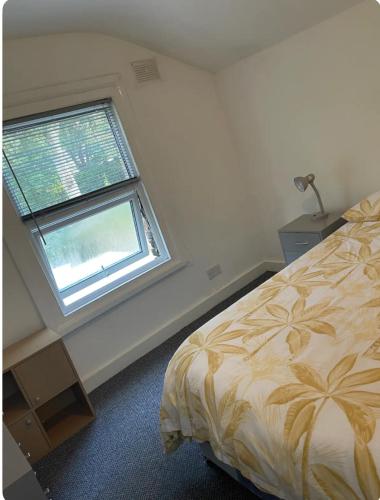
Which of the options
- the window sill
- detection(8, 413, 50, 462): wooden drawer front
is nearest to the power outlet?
the window sill

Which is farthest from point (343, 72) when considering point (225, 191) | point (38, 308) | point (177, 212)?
point (38, 308)

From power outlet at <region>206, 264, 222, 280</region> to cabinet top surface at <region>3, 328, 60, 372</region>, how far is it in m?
1.47

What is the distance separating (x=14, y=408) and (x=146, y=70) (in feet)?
8.40

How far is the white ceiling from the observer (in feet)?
7.11

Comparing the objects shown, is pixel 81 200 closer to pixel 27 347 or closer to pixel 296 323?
pixel 27 347

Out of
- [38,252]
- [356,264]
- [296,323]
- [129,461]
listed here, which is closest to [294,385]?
[296,323]

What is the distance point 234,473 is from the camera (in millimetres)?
1547

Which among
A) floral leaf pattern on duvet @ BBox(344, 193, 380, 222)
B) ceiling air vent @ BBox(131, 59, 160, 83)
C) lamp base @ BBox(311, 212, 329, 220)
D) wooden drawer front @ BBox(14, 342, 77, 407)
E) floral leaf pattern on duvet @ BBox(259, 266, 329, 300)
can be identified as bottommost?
wooden drawer front @ BBox(14, 342, 77, 407)

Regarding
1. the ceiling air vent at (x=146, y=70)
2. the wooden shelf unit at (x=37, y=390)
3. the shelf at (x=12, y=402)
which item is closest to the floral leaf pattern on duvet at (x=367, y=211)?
the ceiling air vent at (x=146, y=70)

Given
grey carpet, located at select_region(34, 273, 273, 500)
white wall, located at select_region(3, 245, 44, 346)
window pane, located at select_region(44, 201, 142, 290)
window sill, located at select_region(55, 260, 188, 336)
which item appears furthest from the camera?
window pane, located at select_region(44, 201, 142, 290)

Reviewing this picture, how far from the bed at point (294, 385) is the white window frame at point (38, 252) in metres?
1.18

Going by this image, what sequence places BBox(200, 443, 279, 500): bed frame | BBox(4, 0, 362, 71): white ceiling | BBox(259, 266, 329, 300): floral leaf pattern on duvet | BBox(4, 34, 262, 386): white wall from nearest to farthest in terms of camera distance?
BBox(200, 443, 279, 500): bed frame → BBox(259, 266, 329, 300): floral leaf pattern on duvet → BBox(4, 0, 362, 71): white ceiling → BBox(4, 34, 262, 386): white wall

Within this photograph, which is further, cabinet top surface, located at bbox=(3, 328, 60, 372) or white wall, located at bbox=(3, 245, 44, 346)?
white wall, located at bbox=(3, 245, 44, 346)

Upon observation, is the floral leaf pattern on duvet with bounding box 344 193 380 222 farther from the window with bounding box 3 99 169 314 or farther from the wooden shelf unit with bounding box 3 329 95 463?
the wooden shelf unit with bounding box 3 329 95 463
